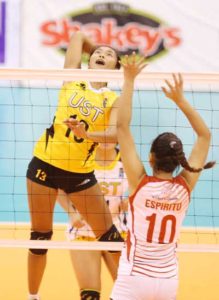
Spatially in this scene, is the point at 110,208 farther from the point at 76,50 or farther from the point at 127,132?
the point at 127,132

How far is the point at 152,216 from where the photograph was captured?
3.30 meters

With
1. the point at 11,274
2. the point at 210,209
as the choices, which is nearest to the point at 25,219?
the point at 11,274

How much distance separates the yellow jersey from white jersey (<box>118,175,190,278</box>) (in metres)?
1.51

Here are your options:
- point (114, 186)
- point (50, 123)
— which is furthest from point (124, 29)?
point (114, 186)

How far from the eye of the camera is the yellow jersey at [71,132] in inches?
188

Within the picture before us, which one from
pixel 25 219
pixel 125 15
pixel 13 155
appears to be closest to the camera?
pixel 25 219

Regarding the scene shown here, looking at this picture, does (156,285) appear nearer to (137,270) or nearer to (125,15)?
(137,270)

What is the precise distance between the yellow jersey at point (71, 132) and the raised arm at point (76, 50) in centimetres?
23

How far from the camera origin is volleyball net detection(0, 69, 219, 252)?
4.51 meters

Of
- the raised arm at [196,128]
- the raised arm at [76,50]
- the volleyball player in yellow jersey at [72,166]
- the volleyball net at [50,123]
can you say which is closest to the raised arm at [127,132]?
the raised arm at [196,128]

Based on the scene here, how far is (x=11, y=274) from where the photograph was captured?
562 cm

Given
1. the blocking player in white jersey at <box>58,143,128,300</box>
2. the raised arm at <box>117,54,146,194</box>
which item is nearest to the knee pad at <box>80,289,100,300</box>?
the blocking player in white jersey at <box>58,143,128,300</box>

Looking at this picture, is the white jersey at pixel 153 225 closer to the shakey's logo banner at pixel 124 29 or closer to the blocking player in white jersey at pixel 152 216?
the blocking player in white jersey at pixel 152 216

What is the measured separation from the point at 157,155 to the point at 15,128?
6.39 metres
